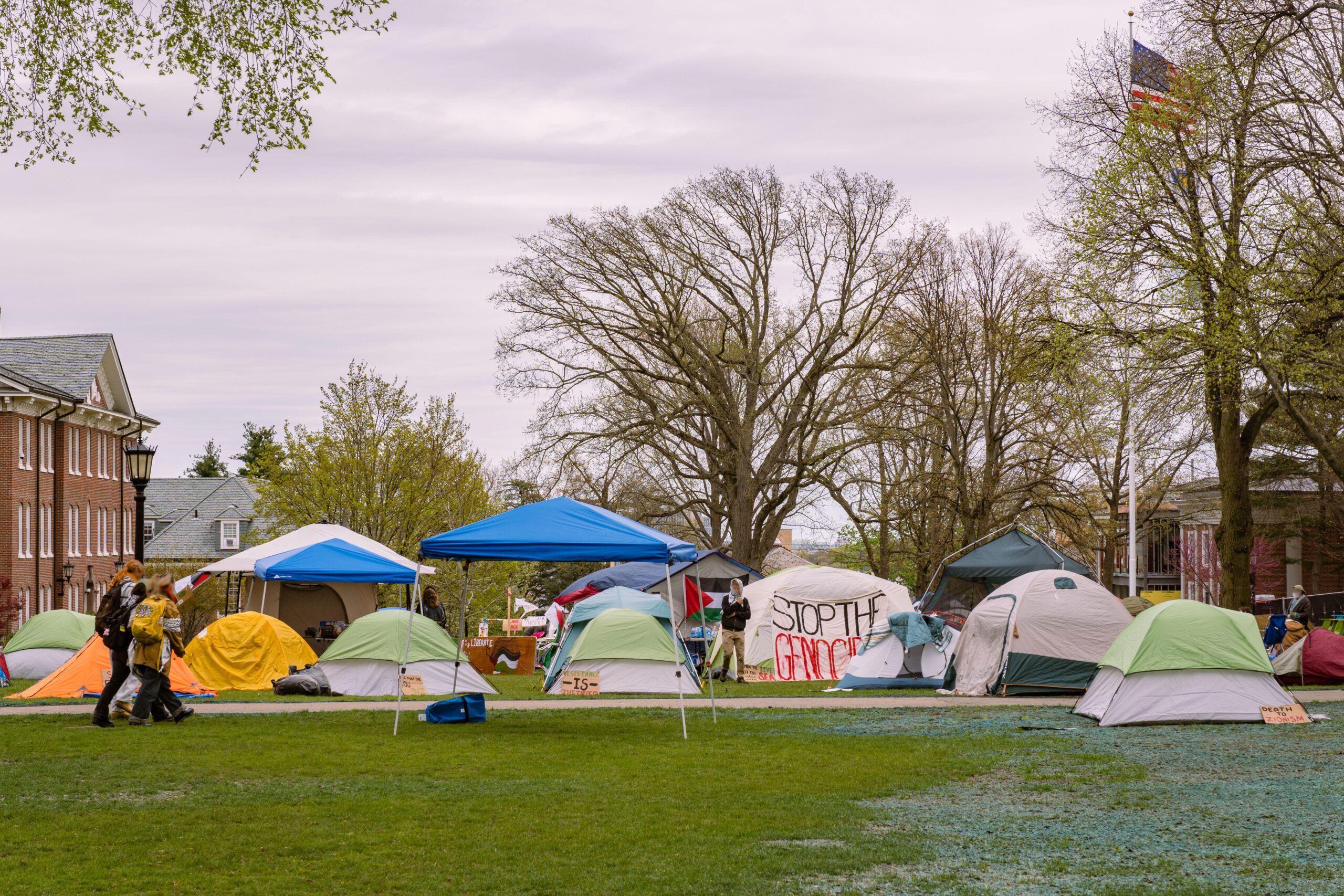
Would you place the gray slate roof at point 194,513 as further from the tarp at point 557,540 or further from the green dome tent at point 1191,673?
the green dome tent at point 1191,673

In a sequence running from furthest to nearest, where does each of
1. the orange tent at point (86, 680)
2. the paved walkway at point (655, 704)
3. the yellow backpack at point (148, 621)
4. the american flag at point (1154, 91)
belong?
the american flag at point (1154, 91), the orange tent at point (86, 680), the paved walkway at point (655, 704), the yellow backpack at point (148, 621)

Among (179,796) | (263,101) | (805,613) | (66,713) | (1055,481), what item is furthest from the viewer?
(1055,481)

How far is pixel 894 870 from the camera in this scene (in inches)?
286

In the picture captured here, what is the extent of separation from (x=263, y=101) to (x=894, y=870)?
898 cm

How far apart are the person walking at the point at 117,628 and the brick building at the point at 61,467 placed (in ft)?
99.1

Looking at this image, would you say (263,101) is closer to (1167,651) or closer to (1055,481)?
(1167,651)

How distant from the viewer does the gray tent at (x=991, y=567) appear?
22.9 m

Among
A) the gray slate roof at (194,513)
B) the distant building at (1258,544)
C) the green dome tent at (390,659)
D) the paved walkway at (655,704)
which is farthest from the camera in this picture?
the gray slate roof at (194,513)

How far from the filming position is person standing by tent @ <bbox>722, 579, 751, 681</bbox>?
21750 millimetres

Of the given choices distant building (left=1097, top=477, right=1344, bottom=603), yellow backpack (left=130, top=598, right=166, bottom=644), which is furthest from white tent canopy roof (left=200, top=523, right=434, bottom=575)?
distant building (left=1097, top=477, right=1344, bottom=603)

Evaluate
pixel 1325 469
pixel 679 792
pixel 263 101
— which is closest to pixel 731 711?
pixel 679 792

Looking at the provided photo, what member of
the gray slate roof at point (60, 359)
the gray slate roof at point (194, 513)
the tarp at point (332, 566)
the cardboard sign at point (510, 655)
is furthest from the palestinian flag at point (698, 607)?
the gray slate roof at point (194, 513)

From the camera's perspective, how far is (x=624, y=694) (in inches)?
768

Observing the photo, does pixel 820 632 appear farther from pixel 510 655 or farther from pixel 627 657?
pixel 627 657
